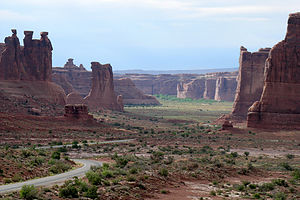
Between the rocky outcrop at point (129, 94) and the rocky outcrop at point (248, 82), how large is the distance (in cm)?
6904

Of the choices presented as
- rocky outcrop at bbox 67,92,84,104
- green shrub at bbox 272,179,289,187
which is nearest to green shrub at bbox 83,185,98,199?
green shrub at bbox 272,179,289,187

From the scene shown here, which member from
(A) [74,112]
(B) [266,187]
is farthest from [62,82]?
(B) [266,187]

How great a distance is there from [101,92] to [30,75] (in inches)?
1196

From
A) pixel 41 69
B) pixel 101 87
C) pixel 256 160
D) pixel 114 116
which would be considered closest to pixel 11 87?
pixel 41 69

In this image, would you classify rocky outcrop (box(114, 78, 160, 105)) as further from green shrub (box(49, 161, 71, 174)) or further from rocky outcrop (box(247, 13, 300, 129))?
green shrub (box(49, 161, 71, 174))

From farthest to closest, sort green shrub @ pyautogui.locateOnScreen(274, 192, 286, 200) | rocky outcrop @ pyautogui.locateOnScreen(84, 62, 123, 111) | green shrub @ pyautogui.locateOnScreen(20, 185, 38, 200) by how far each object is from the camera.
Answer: rocky outcrop @ pyautogui.locateOnScreen(84, 62, 123, 111), green shrub @ pyautogui.locateOnScreen(274, 192, 286, 200), green shrub @ pyautogui.locateOnScreen(20, 185, 38, 200)

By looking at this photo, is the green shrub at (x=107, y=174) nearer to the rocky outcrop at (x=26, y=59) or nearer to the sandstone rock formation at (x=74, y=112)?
the sandstone rock formation at (x=74, y=112)

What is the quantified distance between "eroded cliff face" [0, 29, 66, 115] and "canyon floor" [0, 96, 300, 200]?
39.8ft

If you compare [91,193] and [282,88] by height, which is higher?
[282,88]

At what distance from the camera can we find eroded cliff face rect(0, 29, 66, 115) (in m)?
85.4

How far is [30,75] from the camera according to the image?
303 feet

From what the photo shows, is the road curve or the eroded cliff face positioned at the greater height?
the eroded cliff face

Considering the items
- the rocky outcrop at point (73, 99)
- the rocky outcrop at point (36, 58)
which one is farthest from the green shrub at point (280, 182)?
the rocky outcrop at point (73, 99)

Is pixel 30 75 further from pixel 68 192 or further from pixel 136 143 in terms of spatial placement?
pixel 68 192
